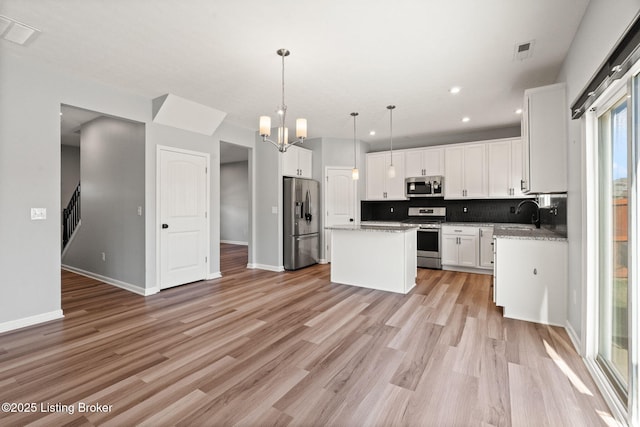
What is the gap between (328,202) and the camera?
6223 millimetres

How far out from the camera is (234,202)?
9406 millimetres

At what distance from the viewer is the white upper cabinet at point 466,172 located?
5480mm

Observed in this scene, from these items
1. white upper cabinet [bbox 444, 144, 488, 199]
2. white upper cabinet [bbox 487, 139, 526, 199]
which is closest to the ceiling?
white upper cabinet [bbox 487, 139, 526, 199]

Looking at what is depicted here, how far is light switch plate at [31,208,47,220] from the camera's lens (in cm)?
302

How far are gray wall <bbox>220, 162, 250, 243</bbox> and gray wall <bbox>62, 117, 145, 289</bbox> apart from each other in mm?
4403

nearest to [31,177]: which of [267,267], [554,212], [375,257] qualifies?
[267,267]

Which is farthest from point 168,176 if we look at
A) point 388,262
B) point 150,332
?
point 388,262

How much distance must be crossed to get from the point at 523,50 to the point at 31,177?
504 cm

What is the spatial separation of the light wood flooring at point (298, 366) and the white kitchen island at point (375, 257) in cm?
48

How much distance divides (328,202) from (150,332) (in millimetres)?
4105

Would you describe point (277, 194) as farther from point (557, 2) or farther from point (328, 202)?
point (557, 2)

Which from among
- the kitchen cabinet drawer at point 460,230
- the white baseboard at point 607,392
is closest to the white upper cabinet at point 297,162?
the kitchen cabinet drawer at point 460,230

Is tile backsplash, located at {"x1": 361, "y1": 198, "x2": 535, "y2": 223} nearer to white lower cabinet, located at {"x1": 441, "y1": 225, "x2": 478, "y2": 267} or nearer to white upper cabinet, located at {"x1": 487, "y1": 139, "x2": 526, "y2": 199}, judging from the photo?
white upper cabinet, located at {"x1": 487, "y1": 139, "x2": 526, "y2": 199}

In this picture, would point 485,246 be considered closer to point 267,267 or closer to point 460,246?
point 460,246
